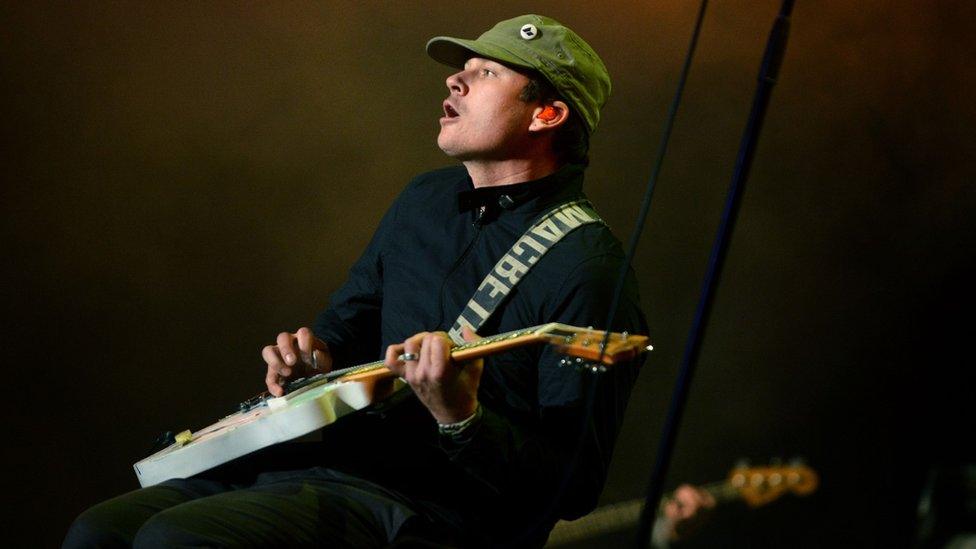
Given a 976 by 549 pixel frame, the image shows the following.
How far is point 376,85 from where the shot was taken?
3.56 metres

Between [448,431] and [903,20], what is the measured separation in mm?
2681

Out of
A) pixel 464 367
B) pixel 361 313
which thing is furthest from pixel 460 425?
pixel 361 313

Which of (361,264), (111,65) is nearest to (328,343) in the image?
(361,264)

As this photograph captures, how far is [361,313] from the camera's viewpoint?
262 cm

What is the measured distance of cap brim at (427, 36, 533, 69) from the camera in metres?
2.44

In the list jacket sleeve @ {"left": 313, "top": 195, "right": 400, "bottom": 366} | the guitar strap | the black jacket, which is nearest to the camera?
the black jacket

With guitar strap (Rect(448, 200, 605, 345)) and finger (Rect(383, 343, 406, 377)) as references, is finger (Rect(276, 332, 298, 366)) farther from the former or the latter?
finger (Rect(383, 343, 406, 377))

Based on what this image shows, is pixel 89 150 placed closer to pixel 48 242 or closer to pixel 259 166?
pixel 48 242

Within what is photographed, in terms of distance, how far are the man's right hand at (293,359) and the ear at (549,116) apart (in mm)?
759

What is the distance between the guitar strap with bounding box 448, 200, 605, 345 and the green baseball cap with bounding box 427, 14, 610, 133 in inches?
13.8

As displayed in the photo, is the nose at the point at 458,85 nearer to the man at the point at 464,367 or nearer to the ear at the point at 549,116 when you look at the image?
the man at the point at 464,367

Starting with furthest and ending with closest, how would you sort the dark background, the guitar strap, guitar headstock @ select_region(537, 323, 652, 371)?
the dark background < the guitar strap < guitar headstock @ select_region(537, 323, 652, 371)

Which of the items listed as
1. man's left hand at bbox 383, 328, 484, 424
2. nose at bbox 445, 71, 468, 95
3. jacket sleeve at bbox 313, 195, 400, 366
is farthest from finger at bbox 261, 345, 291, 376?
nose at bbox 445, 71, 468, 95

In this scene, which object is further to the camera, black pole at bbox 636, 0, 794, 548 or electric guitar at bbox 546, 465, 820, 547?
electric guitar at bbox 546, 465, 820, 547
